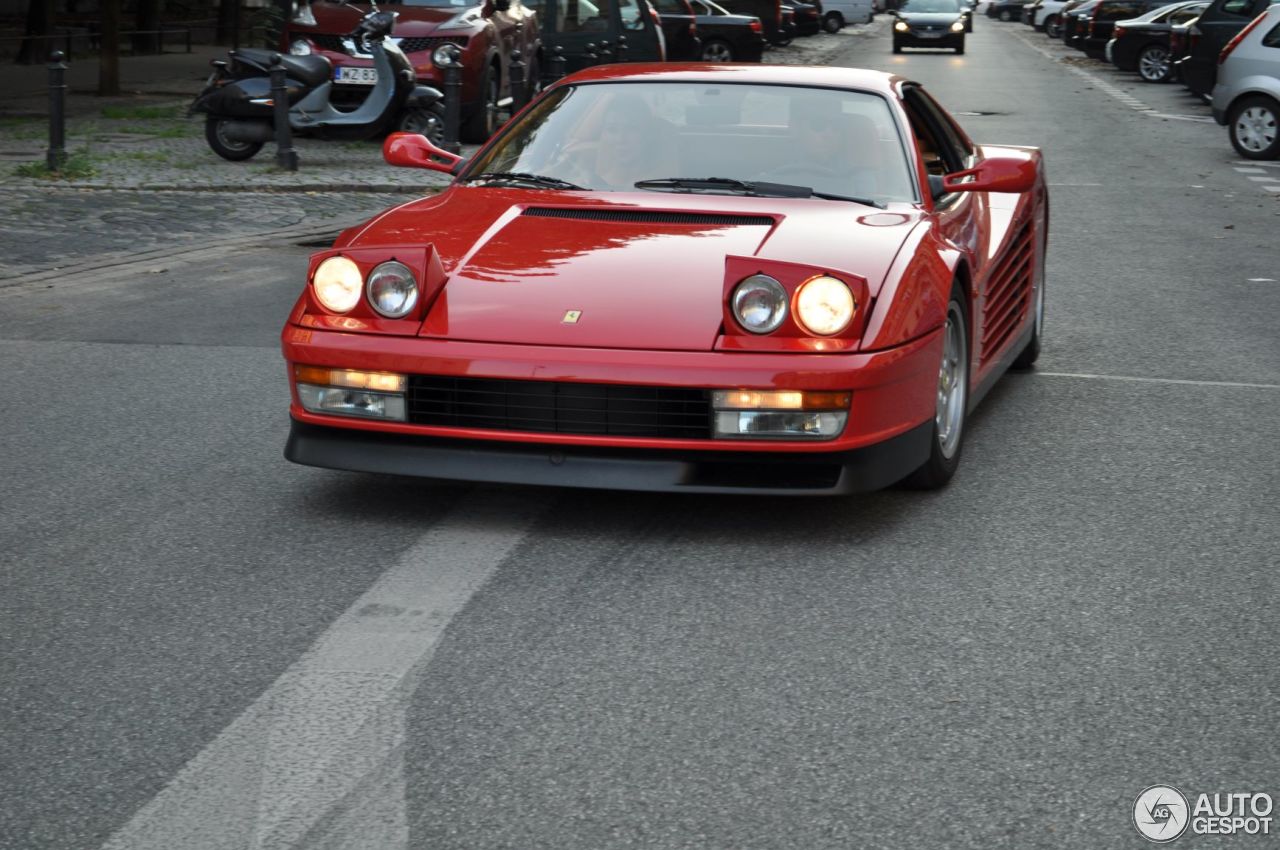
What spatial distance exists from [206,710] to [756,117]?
3.18 meters

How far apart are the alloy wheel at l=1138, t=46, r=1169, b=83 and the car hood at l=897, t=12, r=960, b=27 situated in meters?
9.51

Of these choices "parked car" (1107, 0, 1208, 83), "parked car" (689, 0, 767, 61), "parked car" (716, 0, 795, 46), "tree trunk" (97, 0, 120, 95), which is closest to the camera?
"tree trunk" (97, 0, 120, 95)

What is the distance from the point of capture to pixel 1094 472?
5.64 metres

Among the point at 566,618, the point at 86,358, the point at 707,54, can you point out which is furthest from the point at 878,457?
the point at 707,54

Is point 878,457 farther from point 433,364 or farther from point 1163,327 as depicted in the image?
point 1163,327

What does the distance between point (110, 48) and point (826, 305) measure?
19.6m

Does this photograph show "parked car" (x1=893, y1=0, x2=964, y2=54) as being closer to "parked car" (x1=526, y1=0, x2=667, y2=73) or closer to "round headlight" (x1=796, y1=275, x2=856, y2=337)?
"parked car" (x1=526, y1=0, x2=667, y2=73)

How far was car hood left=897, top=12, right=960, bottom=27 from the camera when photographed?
132 ft

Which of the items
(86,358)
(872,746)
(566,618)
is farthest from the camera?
(86,358)

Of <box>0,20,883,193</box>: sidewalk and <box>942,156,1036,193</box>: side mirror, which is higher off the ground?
<box>942,156,1036,193</box>: side mirror

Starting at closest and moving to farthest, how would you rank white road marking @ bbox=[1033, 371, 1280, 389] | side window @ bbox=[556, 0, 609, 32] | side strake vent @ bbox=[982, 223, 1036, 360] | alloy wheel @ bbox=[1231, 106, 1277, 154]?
1. side strake vent @ bbox=[982, 223, 1036, 360]
2. white road marking @ bbox=[1033, 371, 1280, 389]
3. alloy wheel @ bbox=[1231, 106, 1277, 154]
4. side window @ bbox=[556, 0, 609, 32]

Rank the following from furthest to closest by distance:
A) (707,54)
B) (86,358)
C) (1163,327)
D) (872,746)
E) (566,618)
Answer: (707,54)
(1163,327)
(86,358)
(566,618)
(872,746)

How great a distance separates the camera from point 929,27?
40.5 meters

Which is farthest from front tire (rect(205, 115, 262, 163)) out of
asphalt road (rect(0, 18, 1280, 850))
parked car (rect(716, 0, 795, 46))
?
parked car (rect(716, 0, 795, 46))
